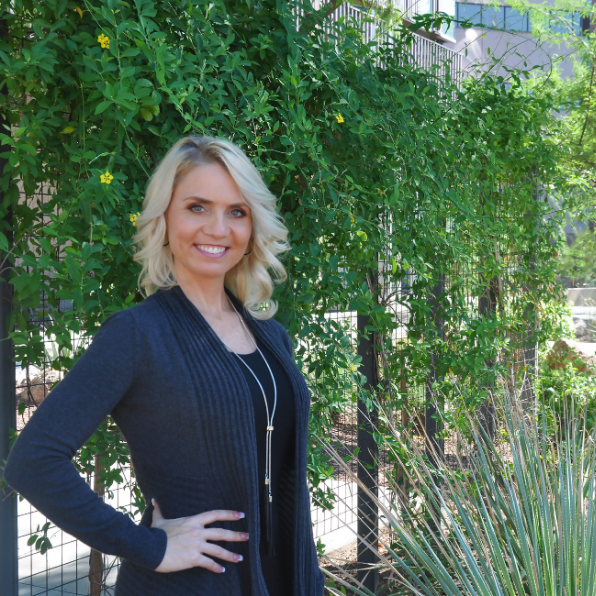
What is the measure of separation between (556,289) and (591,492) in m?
2.91

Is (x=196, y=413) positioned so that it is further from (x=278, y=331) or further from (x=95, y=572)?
(x=95, y=572)

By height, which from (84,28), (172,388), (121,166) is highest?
(84,28)

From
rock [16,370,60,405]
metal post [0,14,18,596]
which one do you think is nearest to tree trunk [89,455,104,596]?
metal post [0,14,18,596]

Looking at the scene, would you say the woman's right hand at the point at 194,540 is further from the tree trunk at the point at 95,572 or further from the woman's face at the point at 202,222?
the tree trunk at the point at 95,572

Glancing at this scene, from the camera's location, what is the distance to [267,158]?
220 centimetres

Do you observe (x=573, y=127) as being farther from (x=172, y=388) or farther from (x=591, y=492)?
(x=172, y=388)

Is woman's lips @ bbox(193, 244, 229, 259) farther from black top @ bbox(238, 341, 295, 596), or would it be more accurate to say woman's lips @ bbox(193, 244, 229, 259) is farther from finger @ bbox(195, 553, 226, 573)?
finger @ bbox(195, 553, 226, 573)

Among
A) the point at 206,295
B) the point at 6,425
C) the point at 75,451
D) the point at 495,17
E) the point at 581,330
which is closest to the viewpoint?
the point at 75,451

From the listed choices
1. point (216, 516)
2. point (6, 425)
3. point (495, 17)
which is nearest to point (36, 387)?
point (6, 425)

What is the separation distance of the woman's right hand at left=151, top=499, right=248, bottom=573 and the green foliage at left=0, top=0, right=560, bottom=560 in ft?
1.90

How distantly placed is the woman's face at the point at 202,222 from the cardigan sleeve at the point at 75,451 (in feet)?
1.09

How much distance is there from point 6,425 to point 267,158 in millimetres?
1179

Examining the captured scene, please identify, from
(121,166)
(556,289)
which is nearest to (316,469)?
(121,166)

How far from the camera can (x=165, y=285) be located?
5.23 feet
